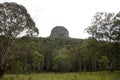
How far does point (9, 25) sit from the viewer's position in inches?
1470

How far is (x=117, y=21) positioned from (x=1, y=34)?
2950 centimetres

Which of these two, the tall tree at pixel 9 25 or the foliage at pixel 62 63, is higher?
the tall tree at pixel 9 25

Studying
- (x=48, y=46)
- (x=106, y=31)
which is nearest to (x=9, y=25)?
(x=106, y=31)

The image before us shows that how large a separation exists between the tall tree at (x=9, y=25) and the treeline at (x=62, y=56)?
6.28 ft

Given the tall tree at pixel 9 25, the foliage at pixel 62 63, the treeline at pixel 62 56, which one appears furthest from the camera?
the foliage at pixel 62 63

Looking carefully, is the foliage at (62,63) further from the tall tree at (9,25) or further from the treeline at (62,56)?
the tall tree at (9,25)

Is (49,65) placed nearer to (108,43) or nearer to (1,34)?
(108,43)

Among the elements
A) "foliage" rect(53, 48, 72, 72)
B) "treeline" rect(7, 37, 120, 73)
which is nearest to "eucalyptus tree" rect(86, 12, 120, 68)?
"treeline" rect(7, 37, 120, 73)

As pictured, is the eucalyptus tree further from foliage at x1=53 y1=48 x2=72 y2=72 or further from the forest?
foliage at x1=53 y1=48 x2=72 y2=72

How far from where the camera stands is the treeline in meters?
44.1

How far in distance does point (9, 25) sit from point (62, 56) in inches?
1896

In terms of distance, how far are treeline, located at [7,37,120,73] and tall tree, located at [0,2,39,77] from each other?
1.91 metres

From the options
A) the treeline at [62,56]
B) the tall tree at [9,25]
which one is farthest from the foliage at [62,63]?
the tall tree at [9,25]

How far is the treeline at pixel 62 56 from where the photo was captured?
145 feet
